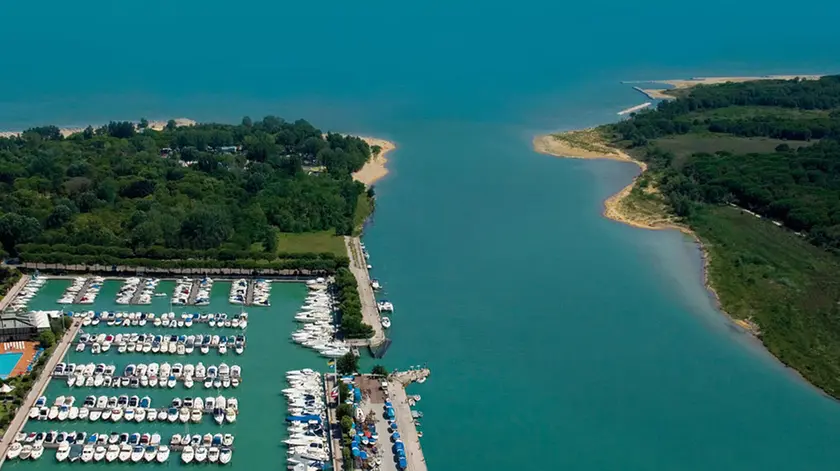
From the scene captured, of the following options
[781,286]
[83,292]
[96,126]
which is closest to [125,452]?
[83,292]

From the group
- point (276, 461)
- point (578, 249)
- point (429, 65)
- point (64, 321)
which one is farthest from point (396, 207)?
point (429, 65)

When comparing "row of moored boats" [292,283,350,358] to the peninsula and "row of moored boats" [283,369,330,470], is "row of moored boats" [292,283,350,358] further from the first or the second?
the peninsula

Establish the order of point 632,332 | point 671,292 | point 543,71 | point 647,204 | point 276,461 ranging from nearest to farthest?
1. point 276,461
2. point 632,332
3. point 671,292
4. point 647,204
5. point 543,71

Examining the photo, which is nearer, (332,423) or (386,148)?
(332,423)

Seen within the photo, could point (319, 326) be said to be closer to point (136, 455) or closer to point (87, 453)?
point (136, 455)

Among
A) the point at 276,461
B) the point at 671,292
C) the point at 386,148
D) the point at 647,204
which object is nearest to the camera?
the point at 276,461

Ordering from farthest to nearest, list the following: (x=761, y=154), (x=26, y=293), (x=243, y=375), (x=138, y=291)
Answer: (x=761, y=154) < (x=138, y=291) < (x=26, y=293) < (x=243, y=375)

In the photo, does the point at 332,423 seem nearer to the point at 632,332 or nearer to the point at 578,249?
the point at 632,332
